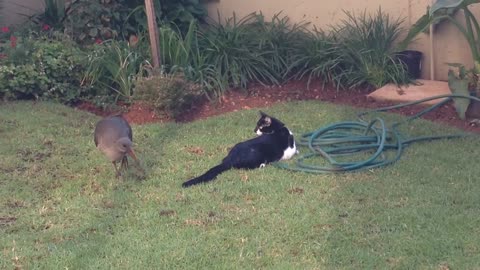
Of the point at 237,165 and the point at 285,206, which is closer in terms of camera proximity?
the point at 285,206

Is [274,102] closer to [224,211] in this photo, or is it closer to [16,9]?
[224,211]

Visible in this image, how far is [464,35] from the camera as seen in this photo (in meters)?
9.54

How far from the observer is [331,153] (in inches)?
301

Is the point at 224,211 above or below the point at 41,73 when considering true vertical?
below

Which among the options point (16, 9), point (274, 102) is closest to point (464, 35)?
point (274, 102)

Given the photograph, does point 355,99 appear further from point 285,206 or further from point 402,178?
point 285,206

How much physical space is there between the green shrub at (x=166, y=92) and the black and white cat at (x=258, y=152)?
1.74m

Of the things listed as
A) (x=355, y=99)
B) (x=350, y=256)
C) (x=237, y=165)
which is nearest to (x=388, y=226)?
(x=350, y=256)

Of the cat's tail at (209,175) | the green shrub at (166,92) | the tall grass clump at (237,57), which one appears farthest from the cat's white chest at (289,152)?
the tall grass clump at (237,57)

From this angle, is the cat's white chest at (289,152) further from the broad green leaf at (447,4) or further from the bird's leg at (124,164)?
the broad green leaf at (447,4)

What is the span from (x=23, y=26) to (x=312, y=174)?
5962mm

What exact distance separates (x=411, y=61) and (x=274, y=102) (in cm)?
179

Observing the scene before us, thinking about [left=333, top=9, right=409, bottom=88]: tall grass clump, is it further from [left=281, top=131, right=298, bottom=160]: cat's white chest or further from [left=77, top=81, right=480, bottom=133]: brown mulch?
[left=281, top=131, right=298, bottom=160]: cat's white chest

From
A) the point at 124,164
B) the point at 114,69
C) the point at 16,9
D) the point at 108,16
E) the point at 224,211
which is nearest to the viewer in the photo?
the point at 224,211
